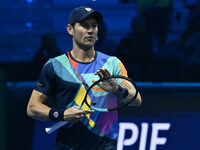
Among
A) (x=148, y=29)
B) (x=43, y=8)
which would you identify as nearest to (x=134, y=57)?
(x=148, y=29)

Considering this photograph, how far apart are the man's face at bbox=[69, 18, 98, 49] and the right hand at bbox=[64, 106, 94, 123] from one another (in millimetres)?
470

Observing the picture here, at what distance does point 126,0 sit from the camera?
5.41 metres

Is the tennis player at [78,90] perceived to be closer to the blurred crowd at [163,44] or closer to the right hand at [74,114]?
the right hand at [74,114]

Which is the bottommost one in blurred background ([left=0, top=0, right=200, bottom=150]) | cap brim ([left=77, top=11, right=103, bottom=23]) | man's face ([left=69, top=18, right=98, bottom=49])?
blurred background ([left=0, top=0, right=200, bottom=150])

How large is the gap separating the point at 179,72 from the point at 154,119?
77 centimetres

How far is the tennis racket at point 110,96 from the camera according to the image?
2848 millimetres

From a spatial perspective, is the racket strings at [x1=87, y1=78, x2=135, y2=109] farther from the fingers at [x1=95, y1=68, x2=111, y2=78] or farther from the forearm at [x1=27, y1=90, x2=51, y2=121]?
the forearm at [x1=27, y1=90, x2=51, y2=121]

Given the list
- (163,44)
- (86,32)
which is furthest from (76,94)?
(163,44)

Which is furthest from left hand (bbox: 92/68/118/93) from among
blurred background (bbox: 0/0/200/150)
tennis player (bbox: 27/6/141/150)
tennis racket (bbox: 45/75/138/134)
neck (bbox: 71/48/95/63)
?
blurred background (bbox: 0/0/200/150)

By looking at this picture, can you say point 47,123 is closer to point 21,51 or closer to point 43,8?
point 21,51

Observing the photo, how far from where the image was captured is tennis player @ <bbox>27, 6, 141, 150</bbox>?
9.53 ft

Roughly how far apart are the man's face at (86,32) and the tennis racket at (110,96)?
0.30 m

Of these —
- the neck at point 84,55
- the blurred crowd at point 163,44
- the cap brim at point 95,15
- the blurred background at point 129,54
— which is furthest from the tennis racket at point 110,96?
the blurred crowd at point 163,44

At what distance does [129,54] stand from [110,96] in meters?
2.55
